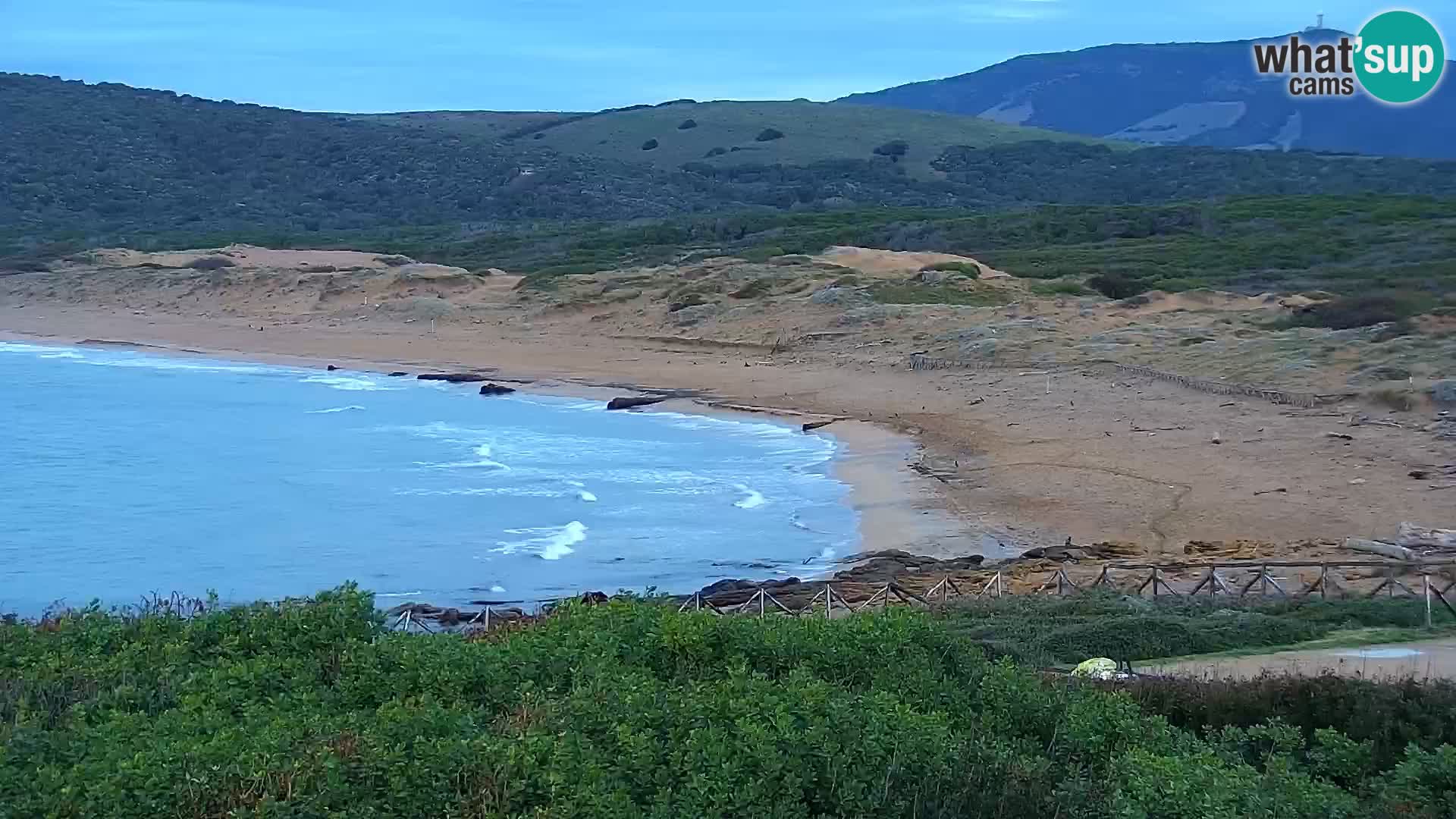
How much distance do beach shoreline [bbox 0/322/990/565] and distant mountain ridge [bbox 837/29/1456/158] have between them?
83791 millimetres

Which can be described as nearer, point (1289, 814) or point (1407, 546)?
point (1289, 814)

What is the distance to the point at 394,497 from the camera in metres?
18.4

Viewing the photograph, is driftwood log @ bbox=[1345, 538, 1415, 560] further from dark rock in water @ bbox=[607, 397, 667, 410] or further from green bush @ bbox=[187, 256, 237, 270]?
green bush @ bbox=[187, 256, 237, 270]

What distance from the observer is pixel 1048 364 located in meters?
25.1

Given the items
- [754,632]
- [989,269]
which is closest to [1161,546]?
[754,632]

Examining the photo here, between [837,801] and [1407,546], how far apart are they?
9.48 metres

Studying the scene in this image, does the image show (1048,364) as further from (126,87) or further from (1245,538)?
(126,87)

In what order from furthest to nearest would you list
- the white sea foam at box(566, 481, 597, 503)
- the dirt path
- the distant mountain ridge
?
the distant mountain ridge < the white sea foam at box(566, 481, 597, 503) < the dirt path

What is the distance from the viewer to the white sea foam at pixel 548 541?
15.1 meters

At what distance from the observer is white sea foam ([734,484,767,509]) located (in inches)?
682

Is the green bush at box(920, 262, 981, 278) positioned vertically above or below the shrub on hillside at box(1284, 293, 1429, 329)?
above

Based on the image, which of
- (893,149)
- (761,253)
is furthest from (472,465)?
(893,149)

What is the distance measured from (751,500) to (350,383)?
1513cm

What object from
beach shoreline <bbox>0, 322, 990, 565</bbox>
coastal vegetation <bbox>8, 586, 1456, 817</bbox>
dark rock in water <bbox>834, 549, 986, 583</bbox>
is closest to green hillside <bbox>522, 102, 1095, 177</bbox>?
beach shoreline <bbox>0, 322, 990, 565</bbox>
